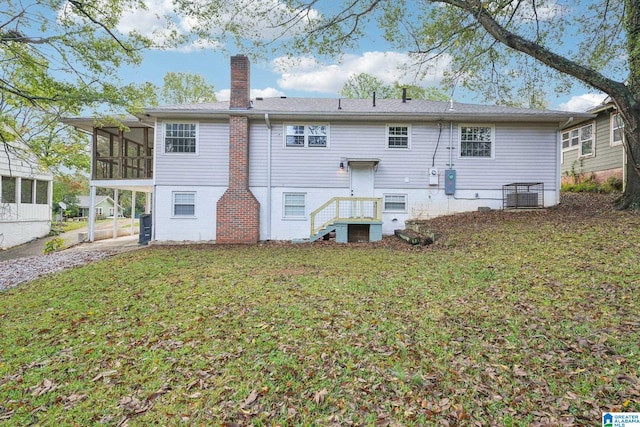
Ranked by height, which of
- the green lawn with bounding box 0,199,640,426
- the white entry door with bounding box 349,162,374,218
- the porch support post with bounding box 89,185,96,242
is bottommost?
the green lawn with bounding box 0,199,640,426

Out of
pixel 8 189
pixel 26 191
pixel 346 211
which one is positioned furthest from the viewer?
pixel 26 191

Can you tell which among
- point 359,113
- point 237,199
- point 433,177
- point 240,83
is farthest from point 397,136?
point 237,199

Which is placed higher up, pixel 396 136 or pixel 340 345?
pixel 396 136

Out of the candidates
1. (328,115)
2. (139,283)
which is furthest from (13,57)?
(328,115)

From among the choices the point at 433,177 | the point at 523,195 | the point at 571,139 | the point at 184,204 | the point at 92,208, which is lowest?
the point at 92,208

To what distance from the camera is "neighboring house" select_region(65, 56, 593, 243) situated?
11.4m

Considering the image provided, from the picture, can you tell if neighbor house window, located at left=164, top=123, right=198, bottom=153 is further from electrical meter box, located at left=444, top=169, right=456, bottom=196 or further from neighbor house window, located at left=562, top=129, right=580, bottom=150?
neighbor house window, located at left=562, top=129, right=580, bottom=150

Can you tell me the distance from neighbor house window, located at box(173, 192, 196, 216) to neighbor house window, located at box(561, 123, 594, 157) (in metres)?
17.7

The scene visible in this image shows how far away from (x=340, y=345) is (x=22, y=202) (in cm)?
1885

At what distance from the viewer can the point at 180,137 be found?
11.5 metres

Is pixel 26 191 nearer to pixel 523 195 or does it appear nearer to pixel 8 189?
pixel 8 189

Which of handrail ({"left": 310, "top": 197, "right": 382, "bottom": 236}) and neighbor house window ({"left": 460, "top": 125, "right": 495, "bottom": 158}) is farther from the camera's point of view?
neighbor house window ({"left": 460, "top": 125, "right": 495, "bottom": 158})

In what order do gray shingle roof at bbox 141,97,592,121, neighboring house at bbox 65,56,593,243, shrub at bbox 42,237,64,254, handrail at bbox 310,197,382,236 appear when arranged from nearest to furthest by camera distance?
1. gray shingle roof at bbox 141,97,592,121
2. handrail at bbox 310,197,382,236
3. neighboring house at bbox 65,56,593,243
4. shrub at bbox 42,237,64,254

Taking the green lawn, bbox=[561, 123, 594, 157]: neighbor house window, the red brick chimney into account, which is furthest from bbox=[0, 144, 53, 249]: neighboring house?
bbox=[561, 123, 594, 157]: neighbor house window
